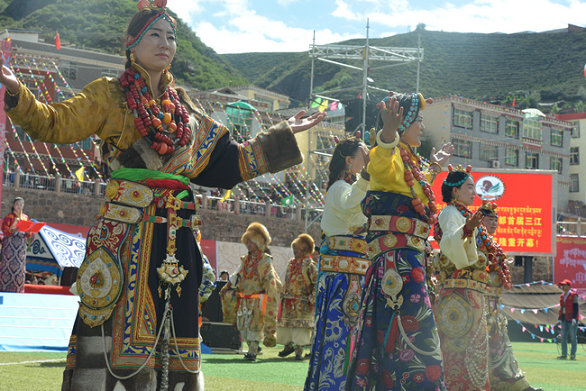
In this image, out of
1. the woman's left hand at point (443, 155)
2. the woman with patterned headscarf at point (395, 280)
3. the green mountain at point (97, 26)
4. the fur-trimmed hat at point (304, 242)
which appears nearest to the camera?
the woman with patterned headscarf at point (395, 280)

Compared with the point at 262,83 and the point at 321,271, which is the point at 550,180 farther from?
the point at 262,83

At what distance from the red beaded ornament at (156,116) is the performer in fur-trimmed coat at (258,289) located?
7370mm

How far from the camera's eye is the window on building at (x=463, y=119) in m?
52.8

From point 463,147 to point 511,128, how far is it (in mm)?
5608

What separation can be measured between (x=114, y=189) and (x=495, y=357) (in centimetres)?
447

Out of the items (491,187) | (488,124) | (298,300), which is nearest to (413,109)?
(298,300)

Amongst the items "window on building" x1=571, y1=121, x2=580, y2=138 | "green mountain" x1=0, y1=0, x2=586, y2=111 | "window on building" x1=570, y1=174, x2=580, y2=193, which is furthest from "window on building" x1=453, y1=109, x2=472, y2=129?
"green mountain" x1=0, y1=0, x2=586, y2=111

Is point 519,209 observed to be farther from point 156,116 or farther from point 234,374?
point 156,116

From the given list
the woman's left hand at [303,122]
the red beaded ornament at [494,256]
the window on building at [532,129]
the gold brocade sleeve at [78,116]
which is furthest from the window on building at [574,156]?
the gold brocade sleeve at [78,116]

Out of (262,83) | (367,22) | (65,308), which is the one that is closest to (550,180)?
(367,22)

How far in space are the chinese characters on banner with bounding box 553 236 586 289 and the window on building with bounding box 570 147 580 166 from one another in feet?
105

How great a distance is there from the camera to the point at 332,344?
17.2ft

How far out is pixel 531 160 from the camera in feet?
194

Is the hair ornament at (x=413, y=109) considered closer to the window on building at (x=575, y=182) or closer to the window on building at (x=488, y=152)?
the window on building at (x=488, y=152)
